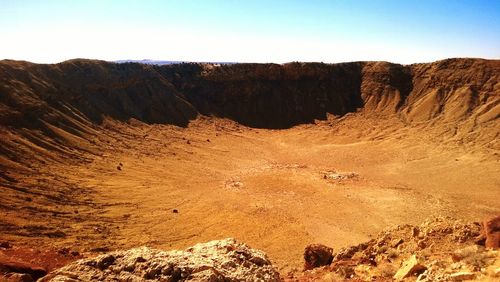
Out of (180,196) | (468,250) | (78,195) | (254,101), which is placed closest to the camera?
(468,250)

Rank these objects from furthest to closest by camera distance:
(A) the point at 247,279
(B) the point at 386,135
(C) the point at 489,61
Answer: (C) the point at 489,61 < (B) the point at 386,135 < (A) the point at 247,279

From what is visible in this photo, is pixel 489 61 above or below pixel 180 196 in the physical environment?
above

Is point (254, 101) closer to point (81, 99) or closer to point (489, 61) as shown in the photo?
point (81, 99)

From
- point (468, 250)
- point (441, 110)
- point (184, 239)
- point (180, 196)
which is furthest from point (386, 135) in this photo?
point (468, 250)

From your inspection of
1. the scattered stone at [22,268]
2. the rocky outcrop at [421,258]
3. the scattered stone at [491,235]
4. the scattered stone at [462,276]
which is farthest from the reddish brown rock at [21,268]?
the scattered stone at [491,235]

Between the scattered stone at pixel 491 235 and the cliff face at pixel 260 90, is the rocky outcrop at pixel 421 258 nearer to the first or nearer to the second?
the scattered stone at pixel 491 235

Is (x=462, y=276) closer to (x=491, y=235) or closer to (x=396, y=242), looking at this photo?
(x=491, y=235)

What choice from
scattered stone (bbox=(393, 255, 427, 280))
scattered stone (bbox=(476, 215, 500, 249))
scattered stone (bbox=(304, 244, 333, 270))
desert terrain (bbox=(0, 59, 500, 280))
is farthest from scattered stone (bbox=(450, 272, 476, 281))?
desert terrain (bbox=(0, 59, 500, 280))

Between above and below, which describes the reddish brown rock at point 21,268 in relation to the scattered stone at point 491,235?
below
